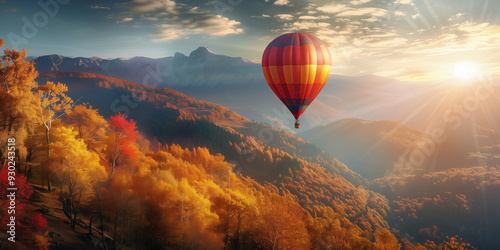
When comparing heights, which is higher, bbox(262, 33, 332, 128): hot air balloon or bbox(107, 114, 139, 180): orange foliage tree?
bbox(262, 33, 332, 128): hot air balloon

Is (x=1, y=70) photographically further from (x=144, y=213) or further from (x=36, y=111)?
(x=144, y=213)

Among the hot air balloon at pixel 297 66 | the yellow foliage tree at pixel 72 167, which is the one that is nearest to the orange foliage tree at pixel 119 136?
the yellow foliage tree at pixel 72 167

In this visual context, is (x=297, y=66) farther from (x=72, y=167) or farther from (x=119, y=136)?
(x=72, y=167)

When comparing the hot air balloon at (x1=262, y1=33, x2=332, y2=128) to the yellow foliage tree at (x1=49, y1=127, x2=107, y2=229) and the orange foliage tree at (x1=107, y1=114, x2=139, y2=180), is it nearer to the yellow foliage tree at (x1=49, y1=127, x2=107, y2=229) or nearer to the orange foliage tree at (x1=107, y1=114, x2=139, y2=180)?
the orange foliage tree at (x1=107, y1=114, x2=139, y2=180)

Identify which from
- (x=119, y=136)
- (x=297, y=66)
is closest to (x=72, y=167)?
(x=119, y=136)

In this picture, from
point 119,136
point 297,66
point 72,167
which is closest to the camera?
point 72,167

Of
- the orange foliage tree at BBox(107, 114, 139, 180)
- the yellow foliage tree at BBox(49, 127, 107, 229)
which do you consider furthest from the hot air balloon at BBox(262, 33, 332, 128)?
the yellow foliage tree at BBox(49, 127, 107, 229)

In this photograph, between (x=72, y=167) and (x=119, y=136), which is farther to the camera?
(x=119, y=136)

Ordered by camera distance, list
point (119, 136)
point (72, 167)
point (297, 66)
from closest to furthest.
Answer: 1. point (72, 167)
2. point (297, 66)
3. point (119, 136)

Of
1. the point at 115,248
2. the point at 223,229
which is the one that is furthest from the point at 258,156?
the point at 115,248
